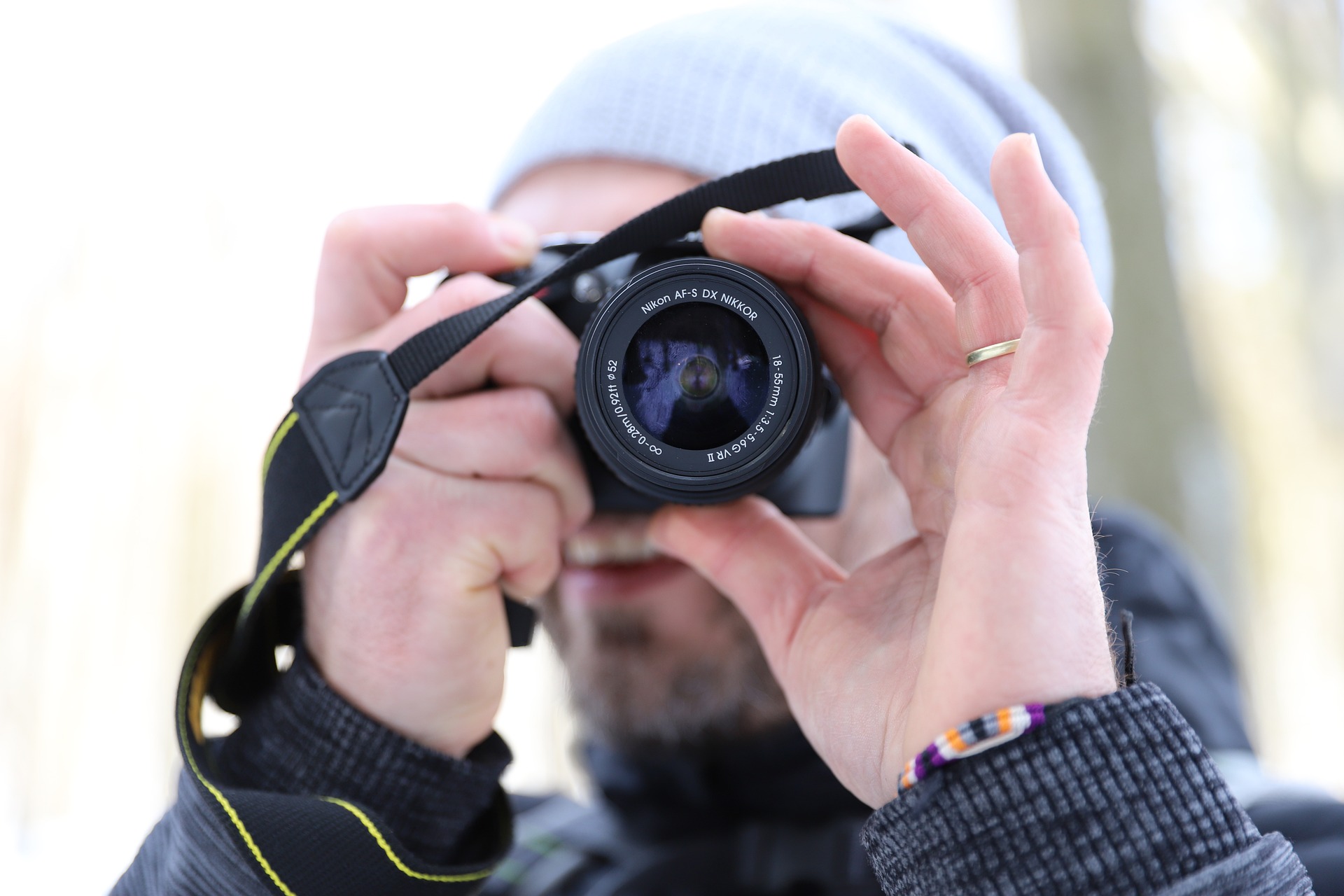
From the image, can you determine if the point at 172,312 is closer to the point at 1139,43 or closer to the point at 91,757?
the point at 91,757

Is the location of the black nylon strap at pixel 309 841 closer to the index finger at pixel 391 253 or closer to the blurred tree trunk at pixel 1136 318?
the index finger at pixel 391 253

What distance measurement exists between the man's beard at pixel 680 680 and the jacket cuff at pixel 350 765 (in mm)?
229

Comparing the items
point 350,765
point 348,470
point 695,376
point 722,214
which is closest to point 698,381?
point 695,376

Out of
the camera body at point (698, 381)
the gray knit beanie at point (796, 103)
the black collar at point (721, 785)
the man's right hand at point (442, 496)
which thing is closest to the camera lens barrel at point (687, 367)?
the camera body at point (698, 381)

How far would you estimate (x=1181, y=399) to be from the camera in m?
1.67

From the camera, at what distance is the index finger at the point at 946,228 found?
502 mm

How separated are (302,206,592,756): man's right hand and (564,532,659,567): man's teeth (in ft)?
0.38

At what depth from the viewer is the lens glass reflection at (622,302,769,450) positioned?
1.83 feet

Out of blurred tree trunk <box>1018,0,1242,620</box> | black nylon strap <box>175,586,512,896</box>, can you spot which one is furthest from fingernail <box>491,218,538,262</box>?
blurred tree trunk <box>1018,0,1242,620</box>

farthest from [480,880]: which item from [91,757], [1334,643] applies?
[1334,643]

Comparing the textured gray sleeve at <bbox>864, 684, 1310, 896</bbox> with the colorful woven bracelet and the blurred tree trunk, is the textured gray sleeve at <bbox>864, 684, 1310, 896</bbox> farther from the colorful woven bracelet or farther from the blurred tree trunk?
the blurred tree trunk

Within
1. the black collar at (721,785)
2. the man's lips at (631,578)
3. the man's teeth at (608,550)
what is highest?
the man's teeth at (608,550)

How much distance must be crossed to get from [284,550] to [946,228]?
0.46m

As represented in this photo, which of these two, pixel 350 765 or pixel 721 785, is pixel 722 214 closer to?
pixel 350 765
